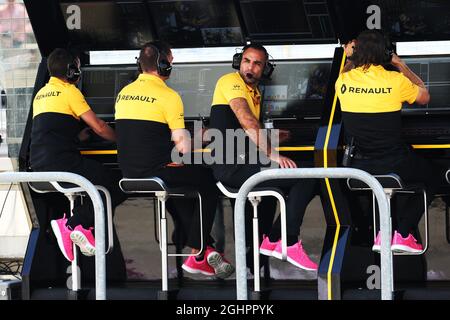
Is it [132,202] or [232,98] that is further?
[132,202]

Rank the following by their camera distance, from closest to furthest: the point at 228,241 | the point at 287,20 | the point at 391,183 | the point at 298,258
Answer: the point at 391,183 < the point at 298,258 < the point at 228,241 < the point at 287,20

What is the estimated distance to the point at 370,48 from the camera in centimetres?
718

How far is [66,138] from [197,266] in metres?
1.05

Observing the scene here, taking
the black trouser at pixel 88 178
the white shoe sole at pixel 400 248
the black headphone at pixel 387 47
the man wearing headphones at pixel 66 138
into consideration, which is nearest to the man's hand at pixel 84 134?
the man wearing headphones at pixel 66 138

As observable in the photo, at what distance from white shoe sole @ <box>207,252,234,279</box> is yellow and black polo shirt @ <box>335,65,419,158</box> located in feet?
3.55

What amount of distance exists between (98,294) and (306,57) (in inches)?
86.5

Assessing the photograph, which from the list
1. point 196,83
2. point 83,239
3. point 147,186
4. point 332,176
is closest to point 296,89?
point 196,83

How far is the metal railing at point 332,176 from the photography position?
6.07 meters

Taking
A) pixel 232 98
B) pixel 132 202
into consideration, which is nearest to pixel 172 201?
pixel 132 202

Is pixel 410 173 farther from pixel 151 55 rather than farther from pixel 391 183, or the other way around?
pixel 151 55

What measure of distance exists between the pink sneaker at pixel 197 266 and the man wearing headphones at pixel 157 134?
11 cm

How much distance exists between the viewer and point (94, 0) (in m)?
8.27

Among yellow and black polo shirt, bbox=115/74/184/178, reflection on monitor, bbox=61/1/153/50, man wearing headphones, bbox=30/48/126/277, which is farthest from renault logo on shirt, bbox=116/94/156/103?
reflection on monitor, bbox=61/1/153/50
